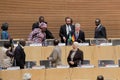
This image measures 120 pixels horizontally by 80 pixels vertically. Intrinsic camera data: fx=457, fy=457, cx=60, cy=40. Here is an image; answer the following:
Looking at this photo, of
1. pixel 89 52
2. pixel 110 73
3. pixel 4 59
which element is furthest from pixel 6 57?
pixel 89 52

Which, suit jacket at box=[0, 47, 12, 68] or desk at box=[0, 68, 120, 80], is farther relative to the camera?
suit jacket at box=[0, 47, 12, 68]

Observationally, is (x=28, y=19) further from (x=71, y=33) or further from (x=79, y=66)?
(x=79, y=66)

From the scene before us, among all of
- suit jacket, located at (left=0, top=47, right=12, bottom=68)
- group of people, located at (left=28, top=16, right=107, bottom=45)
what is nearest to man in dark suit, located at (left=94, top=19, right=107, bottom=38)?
group of people, located at (left=28, top=16, right=107, bottom=45)

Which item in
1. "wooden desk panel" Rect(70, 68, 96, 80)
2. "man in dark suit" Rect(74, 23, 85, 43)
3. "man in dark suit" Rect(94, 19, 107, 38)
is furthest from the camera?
"man in dark suit" Rect(94, 19, 107, 38)

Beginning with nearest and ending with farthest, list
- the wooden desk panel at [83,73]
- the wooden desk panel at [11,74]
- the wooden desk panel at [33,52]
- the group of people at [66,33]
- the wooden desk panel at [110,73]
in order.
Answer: the wooden desk panel at [11,74] → the wooden desk panel at [83,73] → the wooden desk panel at [110,73] → the wooden desk panel at [33,52] → the group of people at [66,33]

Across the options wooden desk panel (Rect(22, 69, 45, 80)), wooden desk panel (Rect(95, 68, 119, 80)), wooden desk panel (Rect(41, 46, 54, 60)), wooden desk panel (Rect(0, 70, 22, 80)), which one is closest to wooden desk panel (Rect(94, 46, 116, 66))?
wooden desk panel (Rect(41, 46, 54, 60))

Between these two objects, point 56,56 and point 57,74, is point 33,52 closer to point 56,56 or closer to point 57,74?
point 56,56

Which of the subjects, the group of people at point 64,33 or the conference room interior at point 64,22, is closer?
the conference room interior at point 64,22

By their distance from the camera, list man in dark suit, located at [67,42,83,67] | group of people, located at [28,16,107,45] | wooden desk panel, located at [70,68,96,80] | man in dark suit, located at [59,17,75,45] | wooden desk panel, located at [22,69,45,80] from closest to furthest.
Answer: wooden desk panel, located at [22,69,45,80]
wooden desk panel, located at [70,68,96,80]
man in dark suit, located at [67,42,83,67]
group of people, located at [28,16,107,45]
man in dark suit, located at [59,17,75,45]

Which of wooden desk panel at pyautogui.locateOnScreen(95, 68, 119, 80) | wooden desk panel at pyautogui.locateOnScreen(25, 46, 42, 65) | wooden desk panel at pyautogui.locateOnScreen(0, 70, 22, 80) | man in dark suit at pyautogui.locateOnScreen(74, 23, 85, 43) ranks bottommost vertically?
wooden desk panel at pyautogui.locateOnScreen(95, 68, 119, 80)

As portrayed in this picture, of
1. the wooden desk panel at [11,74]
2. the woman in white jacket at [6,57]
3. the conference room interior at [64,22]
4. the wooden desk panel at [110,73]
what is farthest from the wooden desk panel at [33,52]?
the wooden desk panel at [110,73]

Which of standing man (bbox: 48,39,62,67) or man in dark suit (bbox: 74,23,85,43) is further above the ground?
man in dark suit (bbox: 74,23,85,43)

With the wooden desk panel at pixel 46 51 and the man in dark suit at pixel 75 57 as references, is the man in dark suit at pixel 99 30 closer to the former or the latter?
the wooden desk panel at pixel 46 51

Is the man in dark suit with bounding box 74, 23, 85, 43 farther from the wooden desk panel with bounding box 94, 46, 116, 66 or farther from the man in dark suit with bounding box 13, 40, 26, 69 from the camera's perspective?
the man in dark suit with bounding box 13, 40, 26, 69
